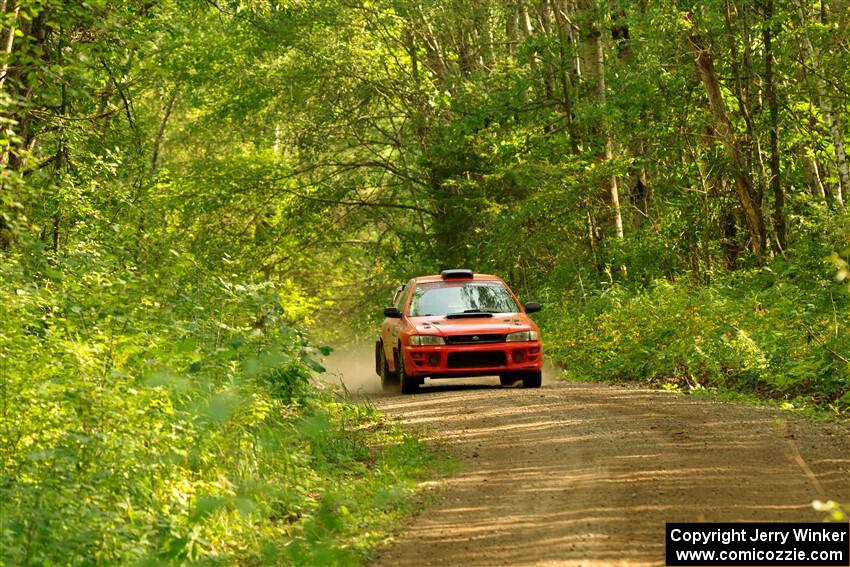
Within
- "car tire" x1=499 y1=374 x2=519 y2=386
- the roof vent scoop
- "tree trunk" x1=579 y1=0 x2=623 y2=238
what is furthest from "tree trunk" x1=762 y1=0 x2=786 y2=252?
"car tire" x1=499 y1=374 x2=519 y2=386

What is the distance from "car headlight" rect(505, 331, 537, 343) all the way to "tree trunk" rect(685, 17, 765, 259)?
720 cm

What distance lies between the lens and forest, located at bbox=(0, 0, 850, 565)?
8.37 m

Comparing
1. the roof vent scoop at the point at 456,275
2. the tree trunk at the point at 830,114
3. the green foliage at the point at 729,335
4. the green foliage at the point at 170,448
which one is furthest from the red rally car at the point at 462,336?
the tree trunk at the point at 830,114

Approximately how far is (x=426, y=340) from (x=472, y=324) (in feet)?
2.40

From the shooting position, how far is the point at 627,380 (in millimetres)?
18875

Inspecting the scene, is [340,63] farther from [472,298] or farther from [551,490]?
[551,490]

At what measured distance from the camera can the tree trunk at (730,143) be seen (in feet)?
74.4

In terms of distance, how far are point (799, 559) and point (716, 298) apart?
13.6 meters

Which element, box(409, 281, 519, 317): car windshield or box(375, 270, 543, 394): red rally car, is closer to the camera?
box(375, 270, 543, 394): red rally car

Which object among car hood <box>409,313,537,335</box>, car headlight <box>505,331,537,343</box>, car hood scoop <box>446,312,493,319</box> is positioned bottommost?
car headlight <box>505,331,537,343</box>

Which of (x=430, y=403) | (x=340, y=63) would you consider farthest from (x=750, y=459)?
(x=340, y=63)

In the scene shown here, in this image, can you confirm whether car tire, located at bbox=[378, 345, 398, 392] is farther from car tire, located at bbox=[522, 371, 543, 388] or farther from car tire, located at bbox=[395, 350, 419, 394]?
car tire, located at bbox=[522, 371, 543, 388]

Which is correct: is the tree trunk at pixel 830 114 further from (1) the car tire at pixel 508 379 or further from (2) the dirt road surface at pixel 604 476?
(2) the dirt road surface at pixel 604 476

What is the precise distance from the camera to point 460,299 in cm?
1819
